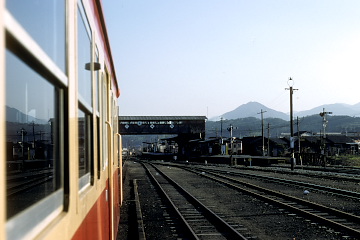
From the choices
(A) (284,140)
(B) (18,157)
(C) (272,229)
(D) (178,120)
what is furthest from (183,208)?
(A) (284,140)

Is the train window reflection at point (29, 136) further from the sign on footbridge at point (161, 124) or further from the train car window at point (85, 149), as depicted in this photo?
the sign on footbridge at point (161, 124)

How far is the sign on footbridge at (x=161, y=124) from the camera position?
66.5 metres

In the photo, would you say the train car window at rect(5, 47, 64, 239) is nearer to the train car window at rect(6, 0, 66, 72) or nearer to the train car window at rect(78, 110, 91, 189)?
the train car window at rect(6, 0, 66, 72)

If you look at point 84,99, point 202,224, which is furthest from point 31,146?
point 202,224

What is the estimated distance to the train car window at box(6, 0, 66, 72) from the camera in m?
1.36

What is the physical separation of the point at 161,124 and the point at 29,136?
215 feet

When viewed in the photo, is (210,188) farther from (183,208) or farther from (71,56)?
(71,56)

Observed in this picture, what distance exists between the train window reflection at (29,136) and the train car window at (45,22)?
0.12m

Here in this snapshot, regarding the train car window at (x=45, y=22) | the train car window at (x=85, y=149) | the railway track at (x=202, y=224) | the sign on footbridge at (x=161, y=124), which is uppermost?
the sign on footbridge at (x=161, y=124)

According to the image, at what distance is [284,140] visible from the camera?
282 ft

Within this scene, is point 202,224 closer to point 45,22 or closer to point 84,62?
point 84,62

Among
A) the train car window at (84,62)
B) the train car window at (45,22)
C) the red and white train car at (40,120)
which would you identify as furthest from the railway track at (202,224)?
the train car window at (45,22)

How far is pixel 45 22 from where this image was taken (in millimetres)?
1685

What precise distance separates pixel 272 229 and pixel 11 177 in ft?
28.9
